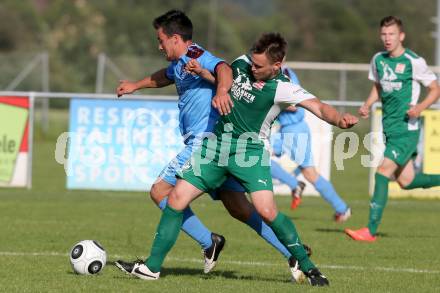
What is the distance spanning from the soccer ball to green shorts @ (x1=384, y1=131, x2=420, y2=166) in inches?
160

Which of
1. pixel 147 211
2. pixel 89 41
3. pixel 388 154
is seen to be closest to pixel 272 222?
pixel 388 154

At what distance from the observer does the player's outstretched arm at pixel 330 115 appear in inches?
301

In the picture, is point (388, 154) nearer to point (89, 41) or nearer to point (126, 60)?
point (126, 60)

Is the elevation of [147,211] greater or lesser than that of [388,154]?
lesser

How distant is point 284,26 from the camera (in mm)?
Answer: 77438

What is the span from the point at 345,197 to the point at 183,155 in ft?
30.1

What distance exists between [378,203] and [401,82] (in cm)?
130

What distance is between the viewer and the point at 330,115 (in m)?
7.86

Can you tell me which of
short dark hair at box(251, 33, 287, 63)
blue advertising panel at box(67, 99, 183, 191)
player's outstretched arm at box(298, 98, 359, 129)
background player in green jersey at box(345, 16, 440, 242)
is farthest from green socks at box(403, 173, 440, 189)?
blue advertising panel at box(67, 99, 183, 191)

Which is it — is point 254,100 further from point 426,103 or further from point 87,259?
point 426,103

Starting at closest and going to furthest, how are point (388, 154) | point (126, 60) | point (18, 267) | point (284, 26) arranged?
point (18, 267) < point (388, 154) < point (126, 60) < point (284, 26)

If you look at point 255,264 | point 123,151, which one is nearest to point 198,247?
point 255,264

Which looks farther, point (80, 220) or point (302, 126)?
point (302, 126)

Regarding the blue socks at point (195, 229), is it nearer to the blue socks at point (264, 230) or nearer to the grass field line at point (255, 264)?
the blue socks at point (264, 230)
